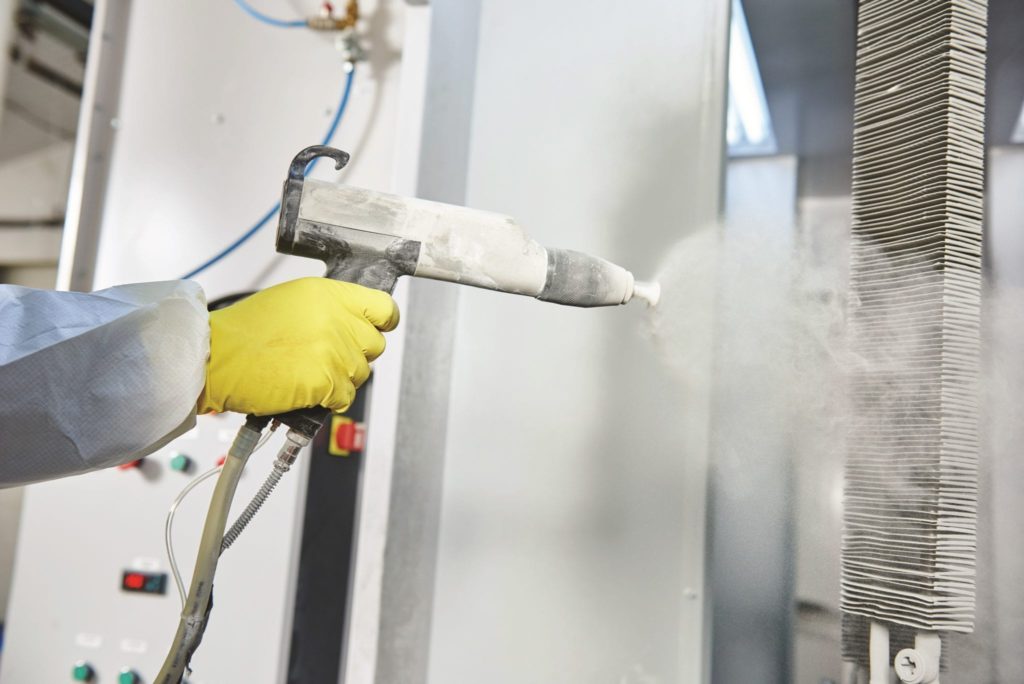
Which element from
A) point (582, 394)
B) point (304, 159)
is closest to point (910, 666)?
point (582, 394)

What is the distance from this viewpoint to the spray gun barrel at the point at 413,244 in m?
0.81

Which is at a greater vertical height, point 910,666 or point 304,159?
point 304,159

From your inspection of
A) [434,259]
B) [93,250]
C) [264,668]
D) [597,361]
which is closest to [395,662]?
[264,668]

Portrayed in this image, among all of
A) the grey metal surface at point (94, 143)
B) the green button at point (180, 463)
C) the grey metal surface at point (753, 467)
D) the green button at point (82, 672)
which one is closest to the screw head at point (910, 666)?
the grey metal surface at point (753, 467)

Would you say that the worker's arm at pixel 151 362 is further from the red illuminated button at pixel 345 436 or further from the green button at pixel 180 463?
the green button at pixel 180 463

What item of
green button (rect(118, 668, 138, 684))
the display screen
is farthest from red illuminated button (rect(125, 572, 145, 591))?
green button (rect(118, 668, 138, 684))

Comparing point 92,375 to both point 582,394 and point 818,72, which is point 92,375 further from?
point 818,72

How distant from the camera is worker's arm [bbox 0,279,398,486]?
0.72 m

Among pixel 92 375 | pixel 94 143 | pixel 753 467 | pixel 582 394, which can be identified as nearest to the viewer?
pixel 92 375

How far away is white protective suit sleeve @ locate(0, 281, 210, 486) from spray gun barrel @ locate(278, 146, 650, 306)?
14 centimetres

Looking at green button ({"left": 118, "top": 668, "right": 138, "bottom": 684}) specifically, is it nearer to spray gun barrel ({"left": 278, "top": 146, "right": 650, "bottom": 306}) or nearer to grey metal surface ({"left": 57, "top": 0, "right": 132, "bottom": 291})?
grey metal surface ({"left": 57, "top": 0, "right": 132, "bottom": 291})

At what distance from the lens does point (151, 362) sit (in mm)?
758

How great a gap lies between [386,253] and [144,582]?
37.4 inches

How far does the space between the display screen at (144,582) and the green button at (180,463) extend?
18cm
